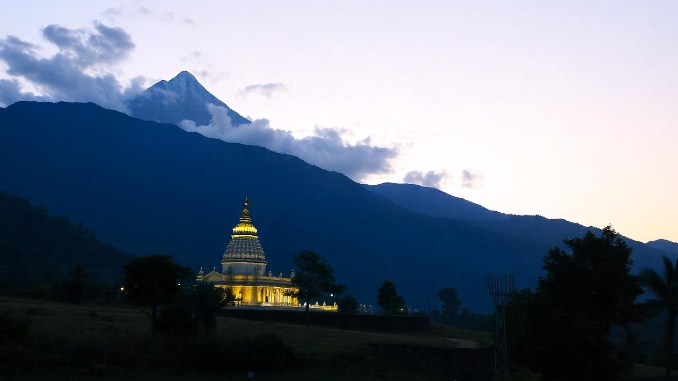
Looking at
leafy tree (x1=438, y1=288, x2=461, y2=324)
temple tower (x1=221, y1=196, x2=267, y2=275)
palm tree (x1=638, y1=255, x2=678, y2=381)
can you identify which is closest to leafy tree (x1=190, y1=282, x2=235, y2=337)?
palm tree (x1=638, y1=255, x2=678, y2=381)

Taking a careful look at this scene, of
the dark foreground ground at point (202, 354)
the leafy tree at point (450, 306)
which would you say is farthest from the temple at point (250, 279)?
the leafy tree at point (450, 306)

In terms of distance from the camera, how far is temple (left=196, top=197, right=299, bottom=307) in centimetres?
10775

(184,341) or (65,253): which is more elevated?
(65,253)

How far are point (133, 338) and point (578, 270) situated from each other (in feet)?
92.6

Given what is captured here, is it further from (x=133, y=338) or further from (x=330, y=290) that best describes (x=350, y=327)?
(x=133, y=338)

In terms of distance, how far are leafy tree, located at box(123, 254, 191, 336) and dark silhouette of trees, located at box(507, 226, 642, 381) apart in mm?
22190

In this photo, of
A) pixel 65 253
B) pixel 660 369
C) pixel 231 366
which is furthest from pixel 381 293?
pixel 65 253

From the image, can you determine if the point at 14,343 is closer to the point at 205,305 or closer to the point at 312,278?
the point at 205,305

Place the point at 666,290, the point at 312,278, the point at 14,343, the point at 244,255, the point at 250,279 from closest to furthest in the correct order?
1. the point at 14,343
2. the point at 666,290
3. the point at 312,278
4. the point at 250,279
5. the point at 244,255

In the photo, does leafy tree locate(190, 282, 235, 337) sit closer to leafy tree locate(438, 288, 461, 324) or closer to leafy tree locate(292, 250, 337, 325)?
leafy tree locate(292, 250, 337, 325)

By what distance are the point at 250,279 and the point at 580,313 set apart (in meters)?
61.7

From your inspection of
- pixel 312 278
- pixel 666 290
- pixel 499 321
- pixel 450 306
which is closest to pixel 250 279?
pixel 312 278

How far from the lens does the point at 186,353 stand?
47.4m

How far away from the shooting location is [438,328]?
297ft
